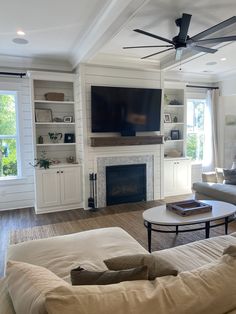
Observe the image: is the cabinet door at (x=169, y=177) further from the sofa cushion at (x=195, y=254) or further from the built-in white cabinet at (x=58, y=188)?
the sofa cushion at (x=195, y=254)

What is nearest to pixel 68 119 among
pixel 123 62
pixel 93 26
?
pixel 123 62

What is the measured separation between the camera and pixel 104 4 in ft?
9.05

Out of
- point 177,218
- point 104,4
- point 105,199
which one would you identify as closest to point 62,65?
point 104,4

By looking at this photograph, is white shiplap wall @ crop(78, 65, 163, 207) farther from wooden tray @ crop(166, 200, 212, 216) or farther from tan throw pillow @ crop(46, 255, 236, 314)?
tan throw pillow @ crop(46, 255, 236, 314)

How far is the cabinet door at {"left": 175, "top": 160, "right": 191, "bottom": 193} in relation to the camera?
18.8 feet

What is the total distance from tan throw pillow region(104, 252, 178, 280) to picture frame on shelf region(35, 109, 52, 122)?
12.9 ft

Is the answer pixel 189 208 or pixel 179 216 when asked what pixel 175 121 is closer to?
pixel 189 208

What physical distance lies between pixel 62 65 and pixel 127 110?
1552 millimetres

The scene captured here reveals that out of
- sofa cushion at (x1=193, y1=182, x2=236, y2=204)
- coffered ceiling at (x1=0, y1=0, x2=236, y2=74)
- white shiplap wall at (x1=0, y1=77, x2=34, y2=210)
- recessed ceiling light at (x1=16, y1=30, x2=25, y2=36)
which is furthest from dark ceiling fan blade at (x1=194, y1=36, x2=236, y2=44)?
white shiplap wall at (x1=0, y1=77, x2=34, y2=210)

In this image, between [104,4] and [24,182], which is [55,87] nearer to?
[24,182]

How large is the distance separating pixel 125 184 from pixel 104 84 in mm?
2010

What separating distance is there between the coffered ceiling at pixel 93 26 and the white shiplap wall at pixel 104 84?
0.22 metres

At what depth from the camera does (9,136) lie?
486 cm

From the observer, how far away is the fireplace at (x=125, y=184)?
5.00 meters
